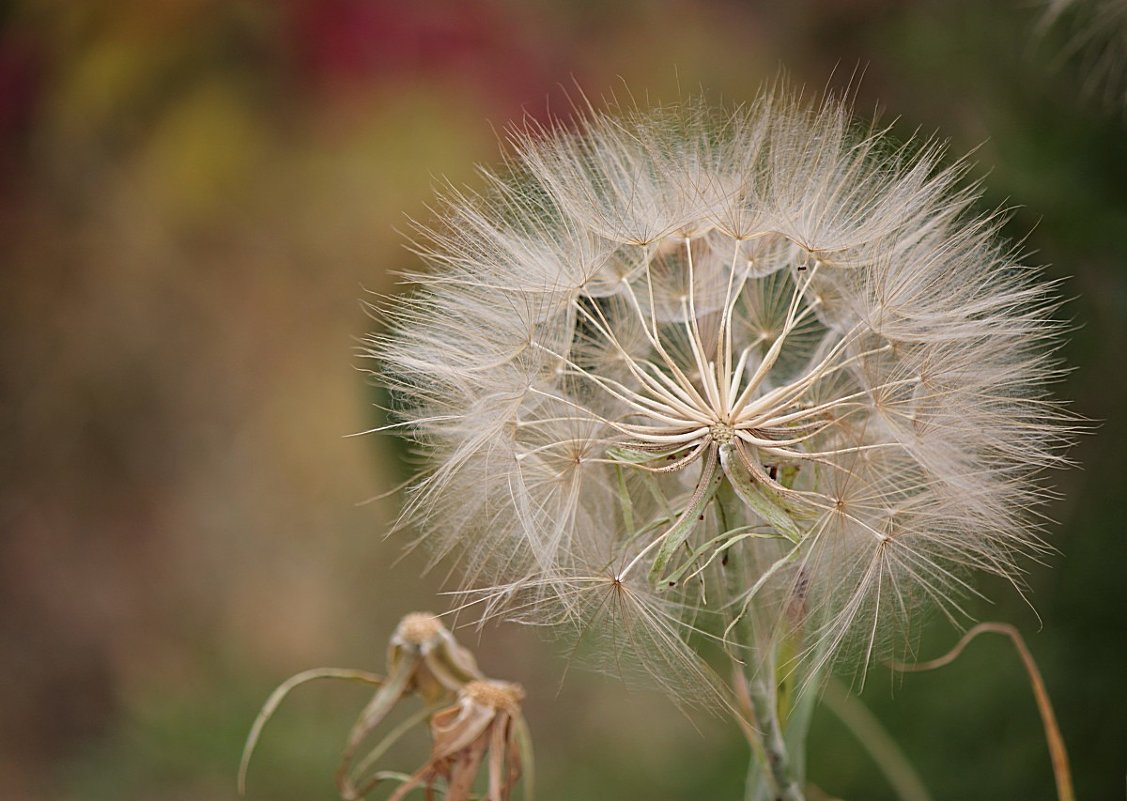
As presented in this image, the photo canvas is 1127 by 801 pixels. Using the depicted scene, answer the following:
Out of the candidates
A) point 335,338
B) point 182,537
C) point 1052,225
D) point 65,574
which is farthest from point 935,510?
point 65,574

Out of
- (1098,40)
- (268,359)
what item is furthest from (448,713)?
(268,359)

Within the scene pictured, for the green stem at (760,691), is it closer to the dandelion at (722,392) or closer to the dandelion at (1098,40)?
the dandelion at (722,392)

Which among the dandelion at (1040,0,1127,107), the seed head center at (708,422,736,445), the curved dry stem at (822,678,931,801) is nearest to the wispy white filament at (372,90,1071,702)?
the seed head center at (708,422,736,445)

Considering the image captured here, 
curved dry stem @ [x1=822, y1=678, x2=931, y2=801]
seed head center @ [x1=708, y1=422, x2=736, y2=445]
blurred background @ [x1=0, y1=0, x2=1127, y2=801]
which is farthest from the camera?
blurred background @ [x1=0, y1=0, x2=1127, y2=801]

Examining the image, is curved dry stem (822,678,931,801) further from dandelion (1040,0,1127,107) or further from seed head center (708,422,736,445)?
dandelion (1040,0,1127,107)

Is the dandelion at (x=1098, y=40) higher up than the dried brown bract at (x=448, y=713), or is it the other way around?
the dandelion at (x=1098, y=40)

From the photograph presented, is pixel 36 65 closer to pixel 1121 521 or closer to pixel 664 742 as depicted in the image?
pixel 664 742

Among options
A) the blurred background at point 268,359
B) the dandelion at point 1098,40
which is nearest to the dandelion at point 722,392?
the dandelion at point 1098,40
